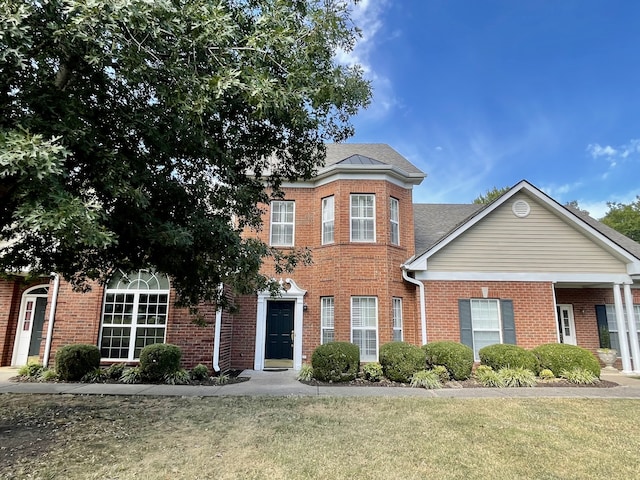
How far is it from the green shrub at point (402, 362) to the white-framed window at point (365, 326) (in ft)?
4.70

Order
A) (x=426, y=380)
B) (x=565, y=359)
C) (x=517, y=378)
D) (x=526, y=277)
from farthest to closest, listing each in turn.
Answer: (x=526, y=277)
(x=565, y=359)
(x=517, y=378)
(x=426, y=380)

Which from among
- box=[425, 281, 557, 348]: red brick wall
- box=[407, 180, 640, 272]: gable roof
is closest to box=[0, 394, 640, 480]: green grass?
box=[425, 281, 557, 348]: red brick wall

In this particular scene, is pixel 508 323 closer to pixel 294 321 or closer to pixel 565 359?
pixel 565 359

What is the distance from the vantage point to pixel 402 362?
945 centimetres

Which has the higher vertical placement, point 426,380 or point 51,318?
point 51,318

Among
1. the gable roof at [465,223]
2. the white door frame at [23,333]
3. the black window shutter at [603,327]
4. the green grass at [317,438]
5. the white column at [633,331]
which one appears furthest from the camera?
the black window shutter at [603,327]

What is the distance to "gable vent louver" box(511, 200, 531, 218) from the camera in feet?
39.3

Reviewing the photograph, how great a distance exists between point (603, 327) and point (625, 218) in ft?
90.9

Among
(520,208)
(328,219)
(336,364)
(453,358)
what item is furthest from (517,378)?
(328,219)

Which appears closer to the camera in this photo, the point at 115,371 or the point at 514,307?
the point at 115,371

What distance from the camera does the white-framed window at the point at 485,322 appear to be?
441 inches

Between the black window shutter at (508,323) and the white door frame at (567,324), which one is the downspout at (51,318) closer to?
the black window shutter at (508,323)

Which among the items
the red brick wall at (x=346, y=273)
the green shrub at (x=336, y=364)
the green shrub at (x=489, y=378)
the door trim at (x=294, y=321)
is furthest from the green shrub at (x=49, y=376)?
the green shrub at (x=489, y=378)

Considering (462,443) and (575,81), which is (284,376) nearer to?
(462,443)
